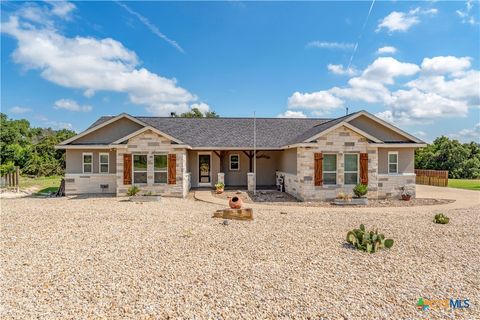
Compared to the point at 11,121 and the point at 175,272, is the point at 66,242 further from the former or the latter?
the point at 11,121

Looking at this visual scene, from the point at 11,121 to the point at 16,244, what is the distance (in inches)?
1441

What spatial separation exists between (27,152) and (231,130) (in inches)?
898

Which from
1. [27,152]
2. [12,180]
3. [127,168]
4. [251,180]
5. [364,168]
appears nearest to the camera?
[364,168]

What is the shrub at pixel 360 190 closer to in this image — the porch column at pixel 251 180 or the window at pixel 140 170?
the porch column at pixel 251 180

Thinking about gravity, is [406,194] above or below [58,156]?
below

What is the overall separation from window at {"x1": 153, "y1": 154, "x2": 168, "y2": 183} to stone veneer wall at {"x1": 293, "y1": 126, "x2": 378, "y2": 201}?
7238mm

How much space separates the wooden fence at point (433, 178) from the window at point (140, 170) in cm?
2145

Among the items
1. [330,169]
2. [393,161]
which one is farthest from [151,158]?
[393,161]

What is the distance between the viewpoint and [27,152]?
2822cm

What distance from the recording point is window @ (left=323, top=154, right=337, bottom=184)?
561 inches

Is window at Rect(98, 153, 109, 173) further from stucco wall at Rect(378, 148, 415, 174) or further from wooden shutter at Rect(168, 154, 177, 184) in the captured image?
stucco wall at Rect(378, 148, 415, 174)

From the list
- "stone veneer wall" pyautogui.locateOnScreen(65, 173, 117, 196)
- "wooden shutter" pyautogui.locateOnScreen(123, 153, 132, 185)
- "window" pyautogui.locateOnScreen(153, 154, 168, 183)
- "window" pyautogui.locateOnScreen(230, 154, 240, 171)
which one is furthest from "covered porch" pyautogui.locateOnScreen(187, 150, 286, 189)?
"stone veneer wall" pyautogui.locateOnScreen(65, 173, 117, 196)

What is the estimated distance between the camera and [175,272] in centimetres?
526

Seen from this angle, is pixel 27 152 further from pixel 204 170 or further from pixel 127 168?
pixel 204 170
